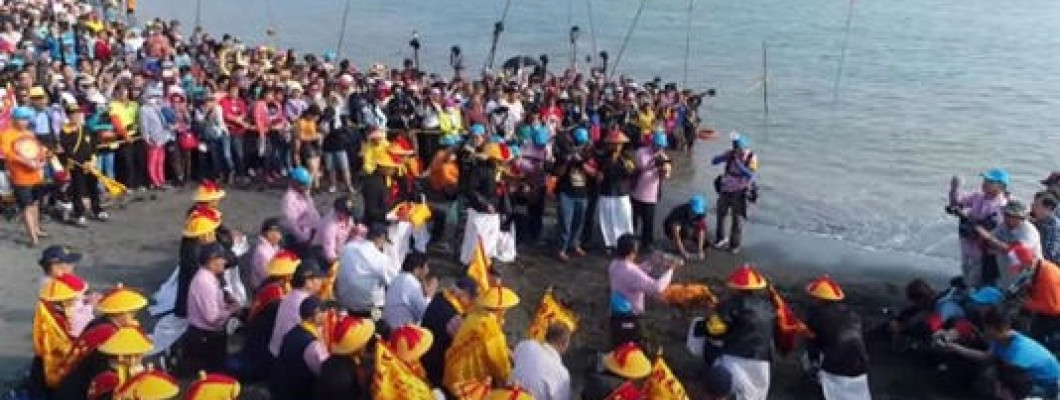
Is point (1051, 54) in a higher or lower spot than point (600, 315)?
higher

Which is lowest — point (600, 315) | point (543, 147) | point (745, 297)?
point (600, 315)

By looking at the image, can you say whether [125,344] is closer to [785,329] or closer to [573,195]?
[785,329]

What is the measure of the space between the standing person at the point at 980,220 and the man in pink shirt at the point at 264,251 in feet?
22.9

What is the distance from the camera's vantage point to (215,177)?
1569 cm

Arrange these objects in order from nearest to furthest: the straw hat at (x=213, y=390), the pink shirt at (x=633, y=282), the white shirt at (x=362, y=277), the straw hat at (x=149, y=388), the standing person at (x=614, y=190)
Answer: the straw hat at (x=213, y=390) < the straw hat at (x=149, y=388) < the white shirt at (x=362, y=277) < the pink shirt at (x=633, y=282) < the standing person at (x=614, y=190)

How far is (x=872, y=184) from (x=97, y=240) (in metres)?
13.6

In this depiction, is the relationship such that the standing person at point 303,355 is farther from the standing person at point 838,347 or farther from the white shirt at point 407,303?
the standing person at point 838,347

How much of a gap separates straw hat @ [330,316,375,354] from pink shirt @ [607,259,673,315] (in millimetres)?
3397

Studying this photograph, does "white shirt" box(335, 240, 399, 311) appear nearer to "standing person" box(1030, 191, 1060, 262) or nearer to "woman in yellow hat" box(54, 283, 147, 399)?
"woman in yellow hat" box(54, 283, 147, 399)

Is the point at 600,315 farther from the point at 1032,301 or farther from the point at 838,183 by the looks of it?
the point at 838,183

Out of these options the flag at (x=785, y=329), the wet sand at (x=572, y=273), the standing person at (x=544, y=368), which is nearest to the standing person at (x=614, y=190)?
the wet sand at (x=572, y=273)

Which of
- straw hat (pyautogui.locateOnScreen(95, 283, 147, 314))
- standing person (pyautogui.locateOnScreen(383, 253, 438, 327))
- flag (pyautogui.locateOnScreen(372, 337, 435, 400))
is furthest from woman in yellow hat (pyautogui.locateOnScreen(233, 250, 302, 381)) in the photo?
flag (pyautogui.locateOnScreen(372, 337, 435, 400))

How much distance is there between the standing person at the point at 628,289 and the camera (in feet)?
31.4

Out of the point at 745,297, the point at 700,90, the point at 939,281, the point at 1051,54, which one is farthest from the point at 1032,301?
the point at 1051,54
